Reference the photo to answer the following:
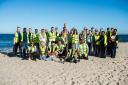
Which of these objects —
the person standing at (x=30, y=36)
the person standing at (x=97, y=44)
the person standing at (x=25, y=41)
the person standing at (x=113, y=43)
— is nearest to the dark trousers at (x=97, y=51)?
the person standing at (x=97, y=44)

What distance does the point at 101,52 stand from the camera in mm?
16312

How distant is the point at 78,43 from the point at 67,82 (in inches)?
217

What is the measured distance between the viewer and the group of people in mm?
14859

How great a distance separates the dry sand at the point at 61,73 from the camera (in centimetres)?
997

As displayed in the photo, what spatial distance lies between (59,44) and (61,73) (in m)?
4.15

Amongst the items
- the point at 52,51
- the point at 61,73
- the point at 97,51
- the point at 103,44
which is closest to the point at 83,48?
the point at 103,44

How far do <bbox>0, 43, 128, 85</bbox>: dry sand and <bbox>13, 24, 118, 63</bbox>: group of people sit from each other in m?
0.78

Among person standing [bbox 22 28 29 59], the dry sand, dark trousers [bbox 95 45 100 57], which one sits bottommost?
the dry sand

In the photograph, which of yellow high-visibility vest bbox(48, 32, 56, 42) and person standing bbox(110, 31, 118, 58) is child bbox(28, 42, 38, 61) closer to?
yellow high-visibility vest bbox(48, 32, 56, 42)

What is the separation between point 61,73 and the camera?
11.4 meters

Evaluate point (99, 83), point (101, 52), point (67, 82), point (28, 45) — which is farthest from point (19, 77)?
point (101, 52)

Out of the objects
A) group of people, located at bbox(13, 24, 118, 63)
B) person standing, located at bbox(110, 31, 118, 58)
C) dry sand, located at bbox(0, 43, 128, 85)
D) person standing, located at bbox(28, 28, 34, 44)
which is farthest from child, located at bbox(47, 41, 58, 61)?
person standing, located at bbox(110, 31, 118, 58)

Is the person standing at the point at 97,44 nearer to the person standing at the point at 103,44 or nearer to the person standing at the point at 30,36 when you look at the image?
the person standing at the point at 103,44

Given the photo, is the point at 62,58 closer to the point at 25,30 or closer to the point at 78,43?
the point at 78,43
